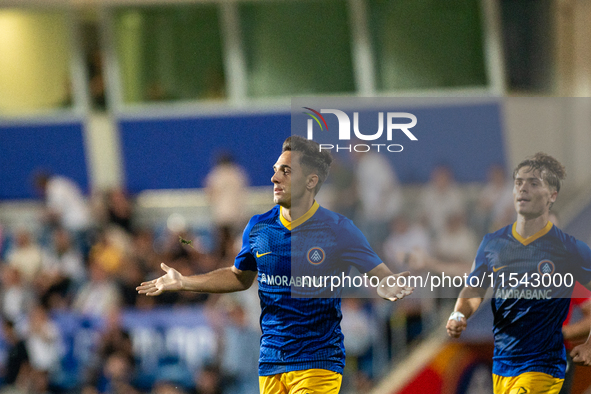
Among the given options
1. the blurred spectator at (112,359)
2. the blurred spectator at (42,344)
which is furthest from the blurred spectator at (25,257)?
the blurred spectator at (112,359)

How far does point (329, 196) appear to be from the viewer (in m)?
4.64

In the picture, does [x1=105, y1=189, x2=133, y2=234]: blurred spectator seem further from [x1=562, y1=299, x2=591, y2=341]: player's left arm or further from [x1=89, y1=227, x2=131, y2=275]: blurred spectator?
[x1=562, y1=299, x2=591, y2=341]: player's left arm

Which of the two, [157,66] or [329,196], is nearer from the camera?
[329,196]

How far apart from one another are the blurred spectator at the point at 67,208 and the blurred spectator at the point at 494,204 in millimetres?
7672

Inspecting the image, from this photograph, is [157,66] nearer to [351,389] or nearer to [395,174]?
[351,389]

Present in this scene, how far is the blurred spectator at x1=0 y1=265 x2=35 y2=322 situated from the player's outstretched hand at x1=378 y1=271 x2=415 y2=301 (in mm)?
7689

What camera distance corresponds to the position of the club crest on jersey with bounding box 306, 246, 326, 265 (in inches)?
172

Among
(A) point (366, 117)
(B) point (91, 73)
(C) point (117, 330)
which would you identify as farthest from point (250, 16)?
(A) point (366, 117)

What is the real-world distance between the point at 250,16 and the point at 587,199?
8.86 m

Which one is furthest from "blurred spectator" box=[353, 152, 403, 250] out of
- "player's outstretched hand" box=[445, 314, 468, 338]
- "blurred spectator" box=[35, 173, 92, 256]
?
"blurred spectator" box=[35, 173, 92, 256]

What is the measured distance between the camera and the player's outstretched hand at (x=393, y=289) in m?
4.09

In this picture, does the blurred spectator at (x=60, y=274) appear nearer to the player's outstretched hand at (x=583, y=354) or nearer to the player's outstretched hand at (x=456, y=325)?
the player's outstretched hand at (x=456, y=325)

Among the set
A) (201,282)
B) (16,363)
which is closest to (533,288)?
(201,282)

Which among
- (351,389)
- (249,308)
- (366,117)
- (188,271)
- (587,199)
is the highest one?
(366,117)
